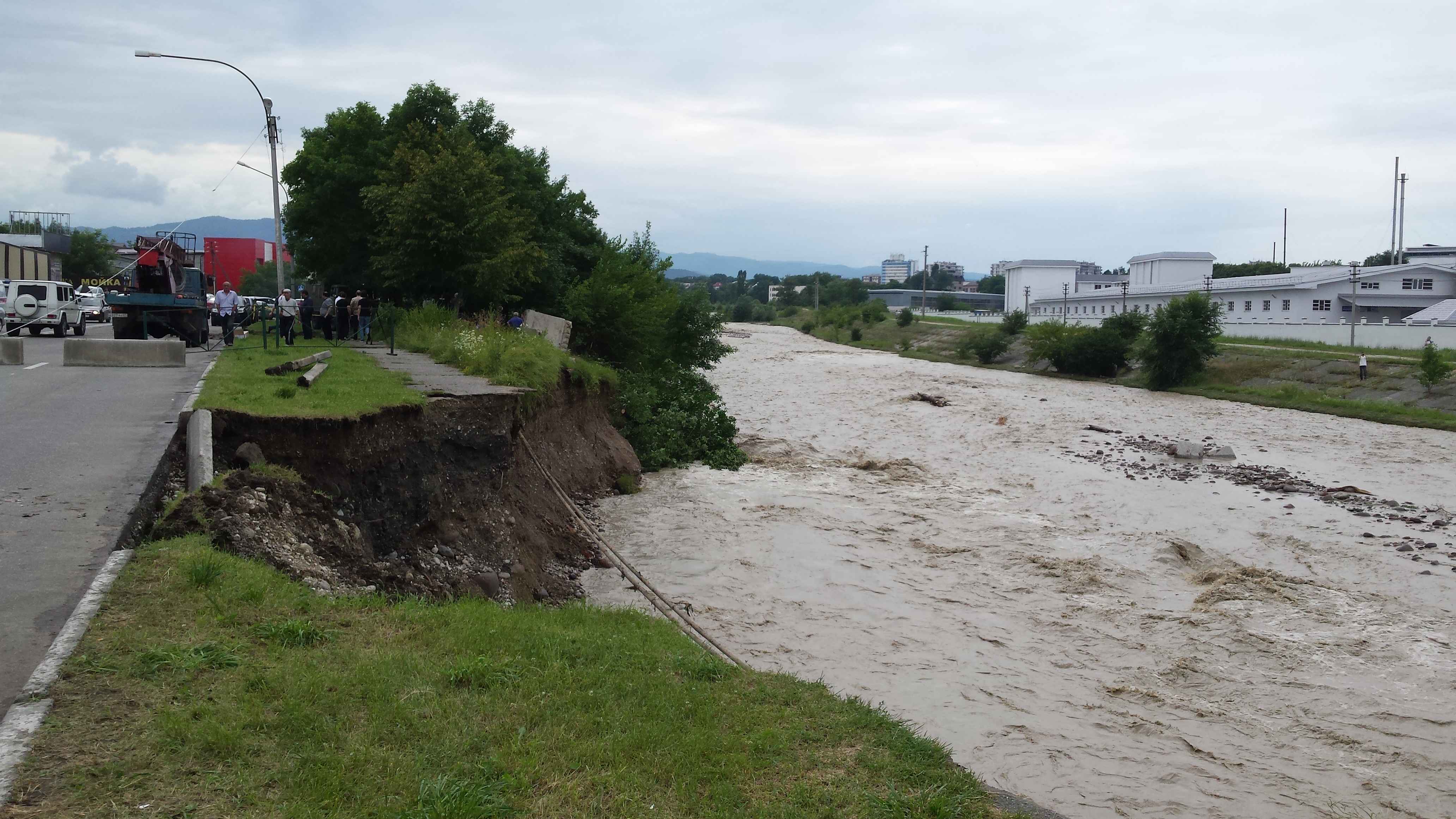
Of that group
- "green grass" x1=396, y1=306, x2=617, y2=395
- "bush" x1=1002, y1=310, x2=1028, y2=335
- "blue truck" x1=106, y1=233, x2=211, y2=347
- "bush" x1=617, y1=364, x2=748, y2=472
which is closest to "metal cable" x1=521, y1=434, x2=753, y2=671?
"green grass" x1=396, y1=306, x2=617, y2=395

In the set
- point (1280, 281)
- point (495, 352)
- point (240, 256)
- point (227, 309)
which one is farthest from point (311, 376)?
point (240, 256)

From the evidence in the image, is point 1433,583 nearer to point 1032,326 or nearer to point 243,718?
point 243,718

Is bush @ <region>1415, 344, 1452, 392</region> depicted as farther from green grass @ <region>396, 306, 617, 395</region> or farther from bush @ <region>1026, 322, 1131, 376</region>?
green grass @ <region>396, 306, 617, 395</region>

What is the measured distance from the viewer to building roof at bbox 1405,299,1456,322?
60219 millimetres

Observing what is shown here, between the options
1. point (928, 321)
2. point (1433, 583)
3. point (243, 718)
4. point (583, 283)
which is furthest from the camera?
point (928, 321)

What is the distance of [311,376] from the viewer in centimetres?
1387

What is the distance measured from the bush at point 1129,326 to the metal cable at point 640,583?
46.4m

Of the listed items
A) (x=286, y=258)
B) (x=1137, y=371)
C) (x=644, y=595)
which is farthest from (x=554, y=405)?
(x=286, y=258)

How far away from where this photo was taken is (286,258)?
88625 mm

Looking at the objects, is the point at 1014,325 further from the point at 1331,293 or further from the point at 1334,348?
the point at 1331,293

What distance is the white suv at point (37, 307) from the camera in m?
29.2

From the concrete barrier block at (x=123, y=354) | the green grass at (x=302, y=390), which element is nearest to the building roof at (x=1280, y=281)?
the green grass at (x=302, y=390)

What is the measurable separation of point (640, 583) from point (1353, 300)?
66465 mm

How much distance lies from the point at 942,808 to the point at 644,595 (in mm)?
7120
